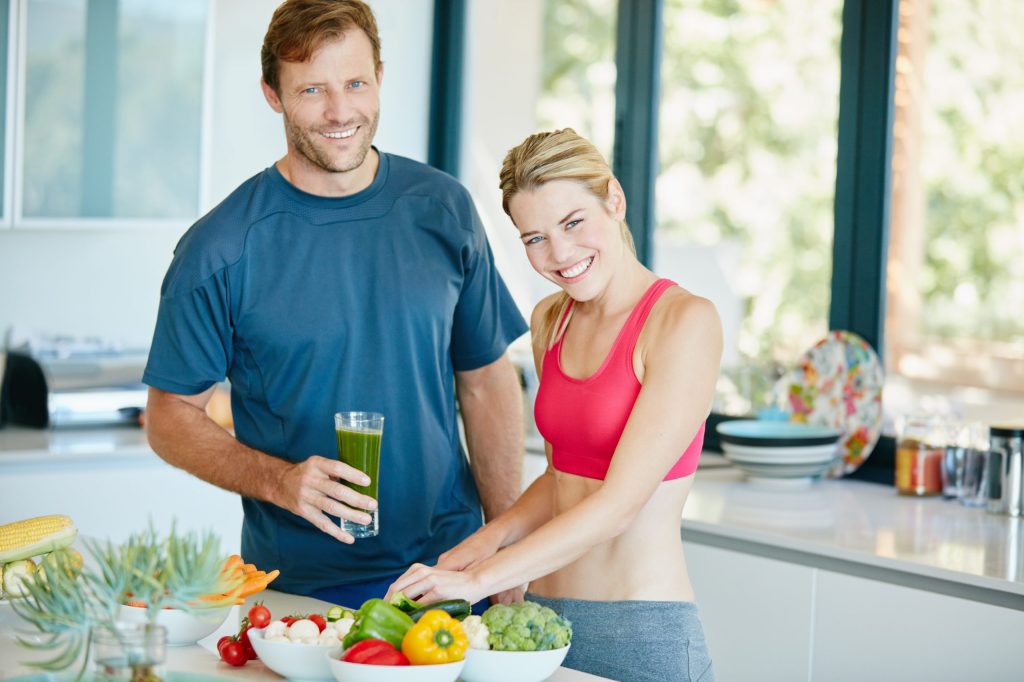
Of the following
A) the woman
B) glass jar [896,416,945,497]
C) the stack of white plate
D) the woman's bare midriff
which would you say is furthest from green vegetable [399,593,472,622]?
glass jar [896,416,945,497]

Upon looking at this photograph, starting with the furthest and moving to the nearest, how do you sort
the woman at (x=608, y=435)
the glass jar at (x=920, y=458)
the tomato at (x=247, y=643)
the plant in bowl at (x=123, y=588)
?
the glass jar at (x=920, y=458) → the woman at (x=608, y=435) → the tomato at (x=247, y=643) → the plant in bowl at (x=123, y=588)

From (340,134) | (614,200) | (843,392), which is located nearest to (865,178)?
(843,392)

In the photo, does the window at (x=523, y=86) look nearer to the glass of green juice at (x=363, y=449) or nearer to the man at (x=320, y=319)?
the man at (x=320, y=319)

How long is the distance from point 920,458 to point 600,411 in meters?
1.55

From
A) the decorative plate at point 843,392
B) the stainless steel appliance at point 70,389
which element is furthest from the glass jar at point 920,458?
the stainless steel appliance at point 70,389

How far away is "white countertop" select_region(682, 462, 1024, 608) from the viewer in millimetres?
2658

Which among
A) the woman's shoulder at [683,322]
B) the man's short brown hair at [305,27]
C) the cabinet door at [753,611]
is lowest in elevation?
the cabinet door at [753,611]

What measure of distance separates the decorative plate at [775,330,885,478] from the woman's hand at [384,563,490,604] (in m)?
1.91

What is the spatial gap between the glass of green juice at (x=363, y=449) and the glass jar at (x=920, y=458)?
181cm

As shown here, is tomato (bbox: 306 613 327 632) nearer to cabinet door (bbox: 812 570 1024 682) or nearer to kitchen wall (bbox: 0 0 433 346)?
cabinet door (bbox: 812 570 1024 682)

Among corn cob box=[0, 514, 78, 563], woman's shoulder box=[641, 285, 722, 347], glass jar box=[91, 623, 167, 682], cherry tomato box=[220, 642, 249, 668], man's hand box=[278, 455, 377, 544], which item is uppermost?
woman's shoulder box=[641, 285, 722, 347]

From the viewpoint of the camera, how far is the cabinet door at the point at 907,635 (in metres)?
2.56

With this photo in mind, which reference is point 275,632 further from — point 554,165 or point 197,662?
point 554,165

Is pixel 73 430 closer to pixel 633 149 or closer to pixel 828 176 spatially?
pixel 633 149
